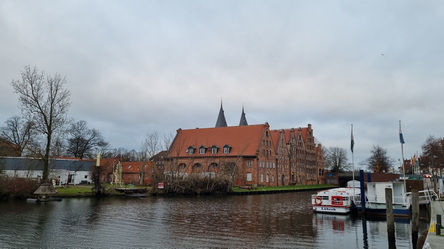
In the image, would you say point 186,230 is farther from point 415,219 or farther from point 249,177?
point 249,177

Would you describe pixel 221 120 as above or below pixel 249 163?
above

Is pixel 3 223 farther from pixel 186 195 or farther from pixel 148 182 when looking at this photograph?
pixel 148 182

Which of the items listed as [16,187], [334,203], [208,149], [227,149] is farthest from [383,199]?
[208,149]

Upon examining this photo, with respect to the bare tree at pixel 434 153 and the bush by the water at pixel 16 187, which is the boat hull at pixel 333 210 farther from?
the bare tree at pixel 434 153

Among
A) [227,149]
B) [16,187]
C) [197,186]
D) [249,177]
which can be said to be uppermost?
[227,149]

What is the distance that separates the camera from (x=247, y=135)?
218 ft

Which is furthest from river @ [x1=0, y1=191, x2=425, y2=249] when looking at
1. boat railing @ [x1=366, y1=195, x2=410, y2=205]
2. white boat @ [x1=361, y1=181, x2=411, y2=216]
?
boat railing @ [x1=366, y1=195, x2=410, y2=205]

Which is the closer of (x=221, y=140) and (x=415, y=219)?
(x=415, y=219)

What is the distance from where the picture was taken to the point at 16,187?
1352 inches

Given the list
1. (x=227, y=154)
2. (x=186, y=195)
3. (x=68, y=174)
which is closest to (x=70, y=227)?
(x=186, y=195)

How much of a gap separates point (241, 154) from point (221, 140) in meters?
7.14

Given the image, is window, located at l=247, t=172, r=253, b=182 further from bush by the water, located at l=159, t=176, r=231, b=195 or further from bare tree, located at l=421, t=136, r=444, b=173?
bare tree, located at l=421, t=136, r=444, b=173

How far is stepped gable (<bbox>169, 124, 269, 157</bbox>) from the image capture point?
2520 inches

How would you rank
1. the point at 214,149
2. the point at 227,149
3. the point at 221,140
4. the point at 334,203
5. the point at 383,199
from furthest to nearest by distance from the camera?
the point at 221,140
the point at 214,149
the point at 227,149
the point at 334,203
the point at 383,199
